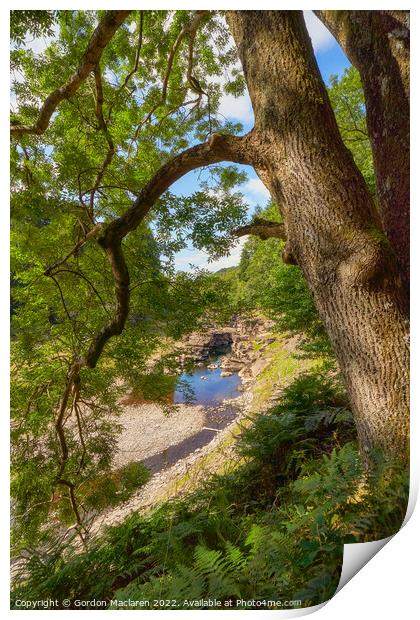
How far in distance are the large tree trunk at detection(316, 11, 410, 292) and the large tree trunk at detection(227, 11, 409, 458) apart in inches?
7.4

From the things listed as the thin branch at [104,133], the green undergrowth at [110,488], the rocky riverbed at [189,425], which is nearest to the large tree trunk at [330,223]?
the thin branch at [104,133]

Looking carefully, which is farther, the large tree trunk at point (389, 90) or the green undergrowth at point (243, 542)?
the large tree trunk at point (389, 90)

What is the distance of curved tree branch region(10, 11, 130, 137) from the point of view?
1387 mm

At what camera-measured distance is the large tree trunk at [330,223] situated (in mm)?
1216

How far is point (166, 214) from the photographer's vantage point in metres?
1.83

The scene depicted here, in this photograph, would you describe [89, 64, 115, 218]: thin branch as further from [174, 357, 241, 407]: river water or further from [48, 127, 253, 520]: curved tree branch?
[174, 357, 241, 407]: river water

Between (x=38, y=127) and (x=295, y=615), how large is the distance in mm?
2336

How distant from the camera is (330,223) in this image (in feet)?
4.12

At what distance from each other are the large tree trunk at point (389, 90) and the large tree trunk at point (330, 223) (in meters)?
0.19

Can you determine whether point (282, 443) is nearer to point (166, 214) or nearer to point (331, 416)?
point (331, 416)

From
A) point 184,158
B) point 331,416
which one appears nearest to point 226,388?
point 331,416

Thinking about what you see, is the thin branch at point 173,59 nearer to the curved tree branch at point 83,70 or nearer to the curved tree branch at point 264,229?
the curved tree branch at point 83,70

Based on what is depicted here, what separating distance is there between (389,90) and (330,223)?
745 mm

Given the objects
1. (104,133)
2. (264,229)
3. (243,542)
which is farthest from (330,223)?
(104,133)
